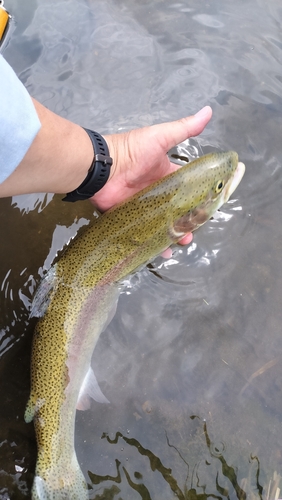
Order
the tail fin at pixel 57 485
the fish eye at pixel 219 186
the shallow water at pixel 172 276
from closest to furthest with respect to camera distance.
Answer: the tail fin at pixel 57 485 < the fish eye at pixel 219 186 < the shallow water at pixel 172 276

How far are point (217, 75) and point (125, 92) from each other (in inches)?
29.3

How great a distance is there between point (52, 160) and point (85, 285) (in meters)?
0.69

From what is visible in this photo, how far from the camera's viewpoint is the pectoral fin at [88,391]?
7.19 ft

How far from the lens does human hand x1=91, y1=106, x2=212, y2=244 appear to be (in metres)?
2.20

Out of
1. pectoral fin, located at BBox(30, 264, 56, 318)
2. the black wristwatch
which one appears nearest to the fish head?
the black wristwatch

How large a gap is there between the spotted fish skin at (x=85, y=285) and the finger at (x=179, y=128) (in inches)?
8.0

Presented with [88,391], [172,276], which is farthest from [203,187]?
[88,391]

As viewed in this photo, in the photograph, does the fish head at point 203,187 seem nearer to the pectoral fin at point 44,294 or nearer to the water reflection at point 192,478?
the pectoral fin at point 44,294

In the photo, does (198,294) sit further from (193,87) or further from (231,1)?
(231,1)

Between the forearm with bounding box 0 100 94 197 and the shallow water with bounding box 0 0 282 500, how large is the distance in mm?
698

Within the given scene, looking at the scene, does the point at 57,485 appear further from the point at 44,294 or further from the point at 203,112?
the point at 203,112

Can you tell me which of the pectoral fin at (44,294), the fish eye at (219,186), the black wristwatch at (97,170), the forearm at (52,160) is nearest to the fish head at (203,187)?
the fish eye at (219,186)

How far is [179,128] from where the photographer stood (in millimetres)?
2174

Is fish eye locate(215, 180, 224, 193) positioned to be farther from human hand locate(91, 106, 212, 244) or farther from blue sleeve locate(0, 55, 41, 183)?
blue sleeve locate(0, 55, 41, 183)
